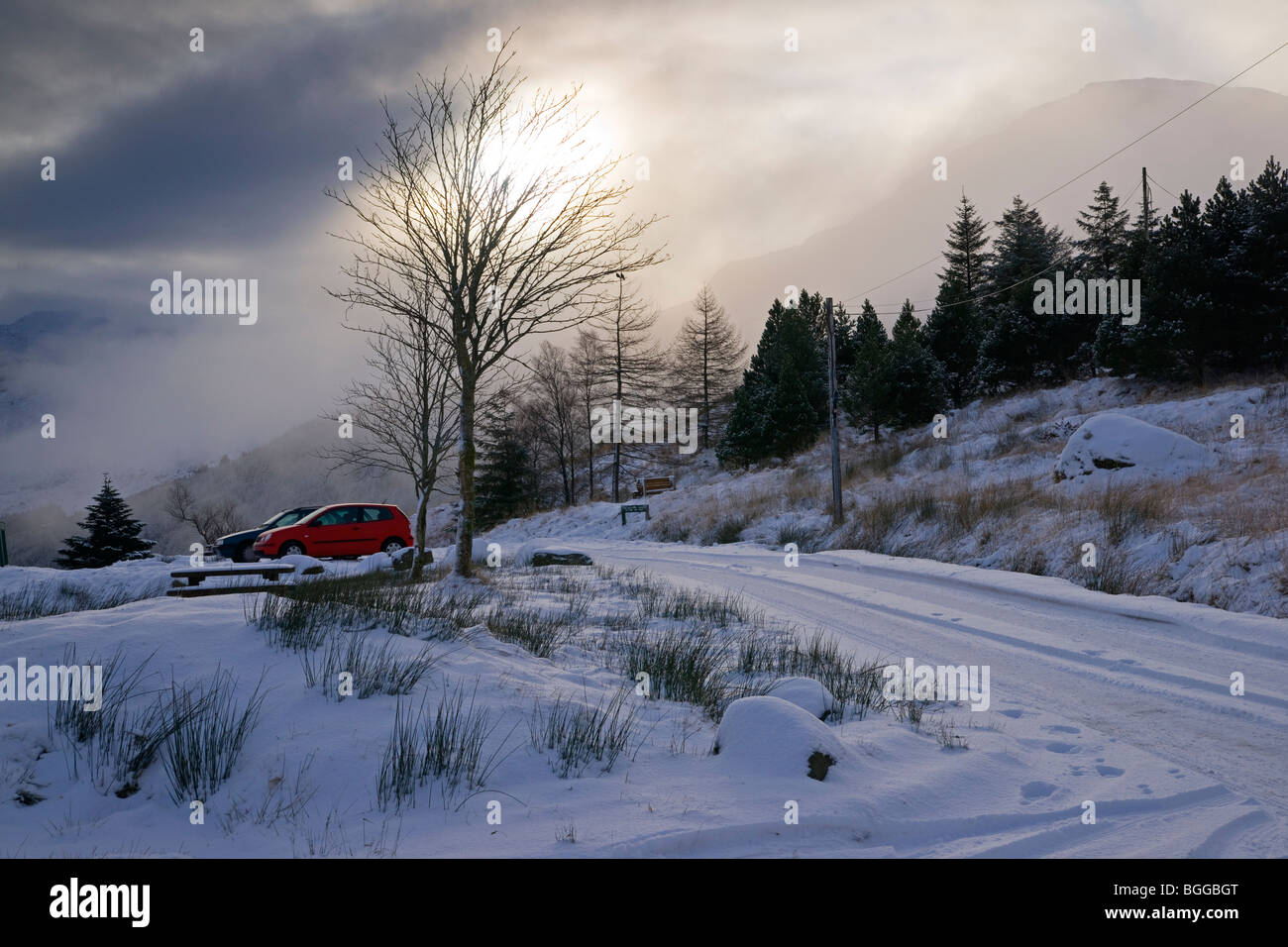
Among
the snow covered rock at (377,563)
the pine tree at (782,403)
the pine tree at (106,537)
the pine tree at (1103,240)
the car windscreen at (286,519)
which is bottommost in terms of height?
the pine tree at (106,537)

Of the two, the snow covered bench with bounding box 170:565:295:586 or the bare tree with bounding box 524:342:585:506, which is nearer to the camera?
the snow covered bench with bounding box 170:565:295:586

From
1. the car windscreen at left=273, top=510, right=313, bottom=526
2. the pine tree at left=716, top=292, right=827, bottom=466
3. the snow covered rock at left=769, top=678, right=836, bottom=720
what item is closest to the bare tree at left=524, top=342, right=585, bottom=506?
the pine tree at left=716, top=292, right=827, bottom=466

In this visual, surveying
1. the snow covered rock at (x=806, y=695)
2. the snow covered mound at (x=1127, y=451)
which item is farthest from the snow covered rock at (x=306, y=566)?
the snow covered mound at (x=1127, y=451)

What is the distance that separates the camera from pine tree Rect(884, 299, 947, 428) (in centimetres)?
3584

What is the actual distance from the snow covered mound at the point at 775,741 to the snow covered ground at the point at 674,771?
15 mm

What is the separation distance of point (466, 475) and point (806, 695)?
8289mm

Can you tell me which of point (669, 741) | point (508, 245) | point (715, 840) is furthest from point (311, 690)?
point (508, 245)

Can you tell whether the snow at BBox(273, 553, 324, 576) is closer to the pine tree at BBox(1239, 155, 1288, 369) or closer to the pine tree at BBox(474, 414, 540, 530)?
the pine tree at BBox(474, 414, 540, 530)

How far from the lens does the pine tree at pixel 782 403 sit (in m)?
41.1

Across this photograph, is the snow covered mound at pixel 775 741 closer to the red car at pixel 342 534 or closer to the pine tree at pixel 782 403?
the red car at pixel 342 534

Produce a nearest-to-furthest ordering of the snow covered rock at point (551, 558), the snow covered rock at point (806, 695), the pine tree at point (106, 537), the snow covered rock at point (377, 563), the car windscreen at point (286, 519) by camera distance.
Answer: the snow covered rock at point (806, 695) < the snow covered rock at point (377, 563) < the snow covered rock at point (551, 558) < the car windscreen at point (286, 519) < the pine tree at point (106, 537)

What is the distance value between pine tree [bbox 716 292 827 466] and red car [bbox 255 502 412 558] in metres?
25.0
